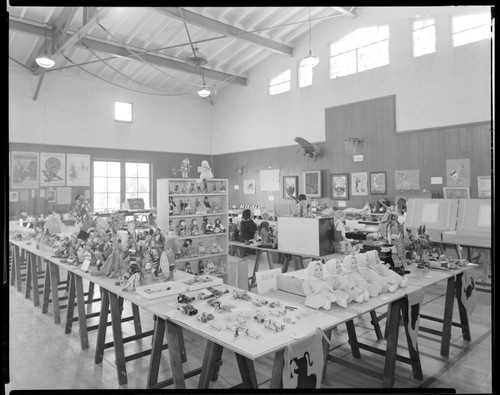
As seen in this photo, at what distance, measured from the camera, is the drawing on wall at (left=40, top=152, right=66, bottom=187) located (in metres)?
11.5

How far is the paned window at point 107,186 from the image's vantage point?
12727 millimetres

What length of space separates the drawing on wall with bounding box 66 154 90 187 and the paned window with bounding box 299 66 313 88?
24.4 feet

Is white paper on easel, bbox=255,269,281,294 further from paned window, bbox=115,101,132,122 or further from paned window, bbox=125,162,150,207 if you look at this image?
paned window, bbox=115,101,132,122

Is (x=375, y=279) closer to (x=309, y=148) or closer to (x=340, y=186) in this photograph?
(x=340, y=186)

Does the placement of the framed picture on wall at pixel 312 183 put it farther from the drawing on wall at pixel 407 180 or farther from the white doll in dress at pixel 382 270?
the white doll in dress at pixel 382 270

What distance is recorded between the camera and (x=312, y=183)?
11.5 meters

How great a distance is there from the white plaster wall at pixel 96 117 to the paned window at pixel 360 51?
6.30 meters

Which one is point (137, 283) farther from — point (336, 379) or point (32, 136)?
→ point (32, 136)

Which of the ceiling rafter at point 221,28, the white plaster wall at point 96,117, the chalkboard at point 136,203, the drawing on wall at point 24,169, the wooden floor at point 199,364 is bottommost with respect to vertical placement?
the wooden floor at point 199,364

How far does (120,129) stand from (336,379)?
12.0 metres

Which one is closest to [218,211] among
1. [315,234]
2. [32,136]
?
[315,234]

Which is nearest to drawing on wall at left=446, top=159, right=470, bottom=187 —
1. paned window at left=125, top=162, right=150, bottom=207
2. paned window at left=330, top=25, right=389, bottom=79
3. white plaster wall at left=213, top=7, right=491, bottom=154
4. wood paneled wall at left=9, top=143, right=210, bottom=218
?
white plaster wall at left=213, top=7, right=491, bottom=154

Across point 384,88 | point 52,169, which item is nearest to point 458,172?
point 384,88

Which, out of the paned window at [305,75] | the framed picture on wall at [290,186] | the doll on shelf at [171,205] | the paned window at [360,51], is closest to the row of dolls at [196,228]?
the doll on shelf at [171,205]
